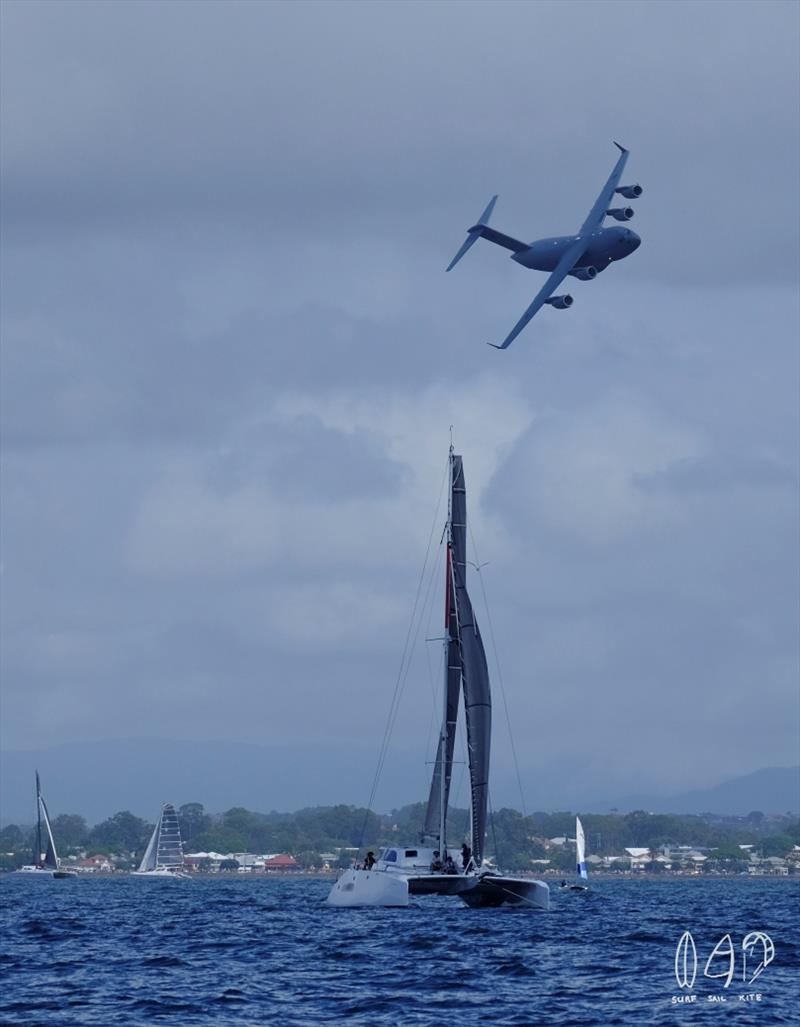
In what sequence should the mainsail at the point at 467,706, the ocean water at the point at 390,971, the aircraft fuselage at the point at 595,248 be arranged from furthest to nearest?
the mainsail at the point at 467,706 → the aircraft fuselage at the point at 595,248 → the ocean water at the point at 390,971

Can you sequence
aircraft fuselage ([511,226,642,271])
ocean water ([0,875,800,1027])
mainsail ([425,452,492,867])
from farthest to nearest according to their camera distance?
mainsail ([425,452,492,867])
aircraft fuselage ([511,226,642,271])
ocean water ([0,875,800,1027])

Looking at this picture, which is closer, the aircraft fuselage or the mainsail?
the aircraft fuselage

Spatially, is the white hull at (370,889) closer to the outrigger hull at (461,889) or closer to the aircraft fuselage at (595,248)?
the outrigger hull at (461,889)

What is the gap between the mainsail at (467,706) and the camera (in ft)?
314

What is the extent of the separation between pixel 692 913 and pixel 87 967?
52825 mm

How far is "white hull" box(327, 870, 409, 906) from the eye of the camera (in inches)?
3494

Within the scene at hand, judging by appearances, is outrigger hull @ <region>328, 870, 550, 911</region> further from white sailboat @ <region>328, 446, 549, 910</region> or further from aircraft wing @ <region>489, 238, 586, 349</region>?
aircraft wing @ <region>489, 238, 586, 349</region>

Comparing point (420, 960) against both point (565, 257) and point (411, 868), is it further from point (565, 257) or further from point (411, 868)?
point (565, 257)

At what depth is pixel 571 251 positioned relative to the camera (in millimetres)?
89812

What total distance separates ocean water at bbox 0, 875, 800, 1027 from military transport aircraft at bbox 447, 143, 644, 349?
25.9 metres

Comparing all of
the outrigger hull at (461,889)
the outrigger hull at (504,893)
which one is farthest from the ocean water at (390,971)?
the outrigger hull at (461,889)

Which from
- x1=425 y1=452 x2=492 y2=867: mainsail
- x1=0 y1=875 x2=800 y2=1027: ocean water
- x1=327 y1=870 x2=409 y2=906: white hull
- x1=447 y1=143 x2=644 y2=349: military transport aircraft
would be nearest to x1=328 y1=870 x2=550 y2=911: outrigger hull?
x1=327 y1=870 x2=409 y2=906: white hull

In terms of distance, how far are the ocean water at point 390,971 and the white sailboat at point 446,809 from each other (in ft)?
3.83

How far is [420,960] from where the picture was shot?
209ft
